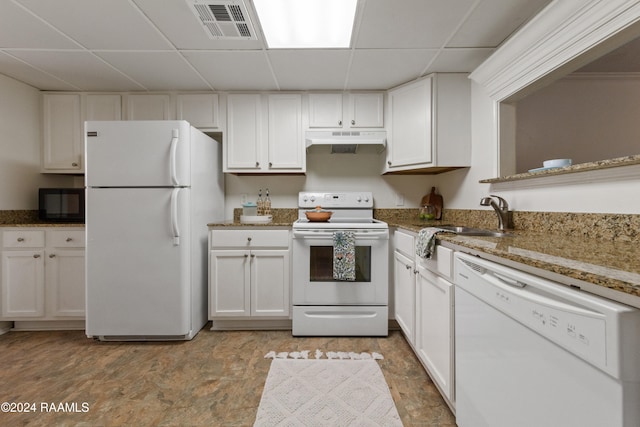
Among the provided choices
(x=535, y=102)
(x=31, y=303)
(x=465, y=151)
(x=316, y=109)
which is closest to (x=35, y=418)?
(x=31, y=303)

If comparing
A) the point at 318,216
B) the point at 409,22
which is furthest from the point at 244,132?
the point at 409,22

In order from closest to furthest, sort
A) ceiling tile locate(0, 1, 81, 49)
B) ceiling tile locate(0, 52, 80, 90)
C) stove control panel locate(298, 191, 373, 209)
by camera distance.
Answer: ceiling tile locate(0, 1, 81, 49) → ceiling tile locate(0, 52, 80, 90) → stove control panel locate(298, 191, 373, 209)

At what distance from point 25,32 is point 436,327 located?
10.2 feet

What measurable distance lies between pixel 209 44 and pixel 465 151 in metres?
2.10

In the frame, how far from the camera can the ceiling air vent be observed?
157 cm

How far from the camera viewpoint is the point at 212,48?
2.01 meters

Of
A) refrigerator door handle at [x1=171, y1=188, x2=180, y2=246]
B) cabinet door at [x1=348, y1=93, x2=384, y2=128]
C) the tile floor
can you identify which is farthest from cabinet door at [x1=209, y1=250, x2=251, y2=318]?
cabinet door at [x1=348, y1=93, x2=384, y2=128]

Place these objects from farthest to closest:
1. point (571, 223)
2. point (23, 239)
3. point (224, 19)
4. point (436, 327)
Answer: point (23, 239) < point (224, 19) < point (436, 327) < point (571, 223)

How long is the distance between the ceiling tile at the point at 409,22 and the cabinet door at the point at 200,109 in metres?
1.49

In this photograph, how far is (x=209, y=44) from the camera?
6.44ft

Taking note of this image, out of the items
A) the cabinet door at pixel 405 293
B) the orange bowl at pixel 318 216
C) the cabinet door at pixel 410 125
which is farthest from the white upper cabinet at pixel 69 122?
the cabinet door at pixel 405 293

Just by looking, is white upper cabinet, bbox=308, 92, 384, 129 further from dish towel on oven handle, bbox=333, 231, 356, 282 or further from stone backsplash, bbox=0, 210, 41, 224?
stone backsplash, bbox=0, 210, 41, 224

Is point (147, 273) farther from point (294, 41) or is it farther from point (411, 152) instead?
point (411, 152)

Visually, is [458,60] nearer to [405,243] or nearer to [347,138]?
[347,138]
